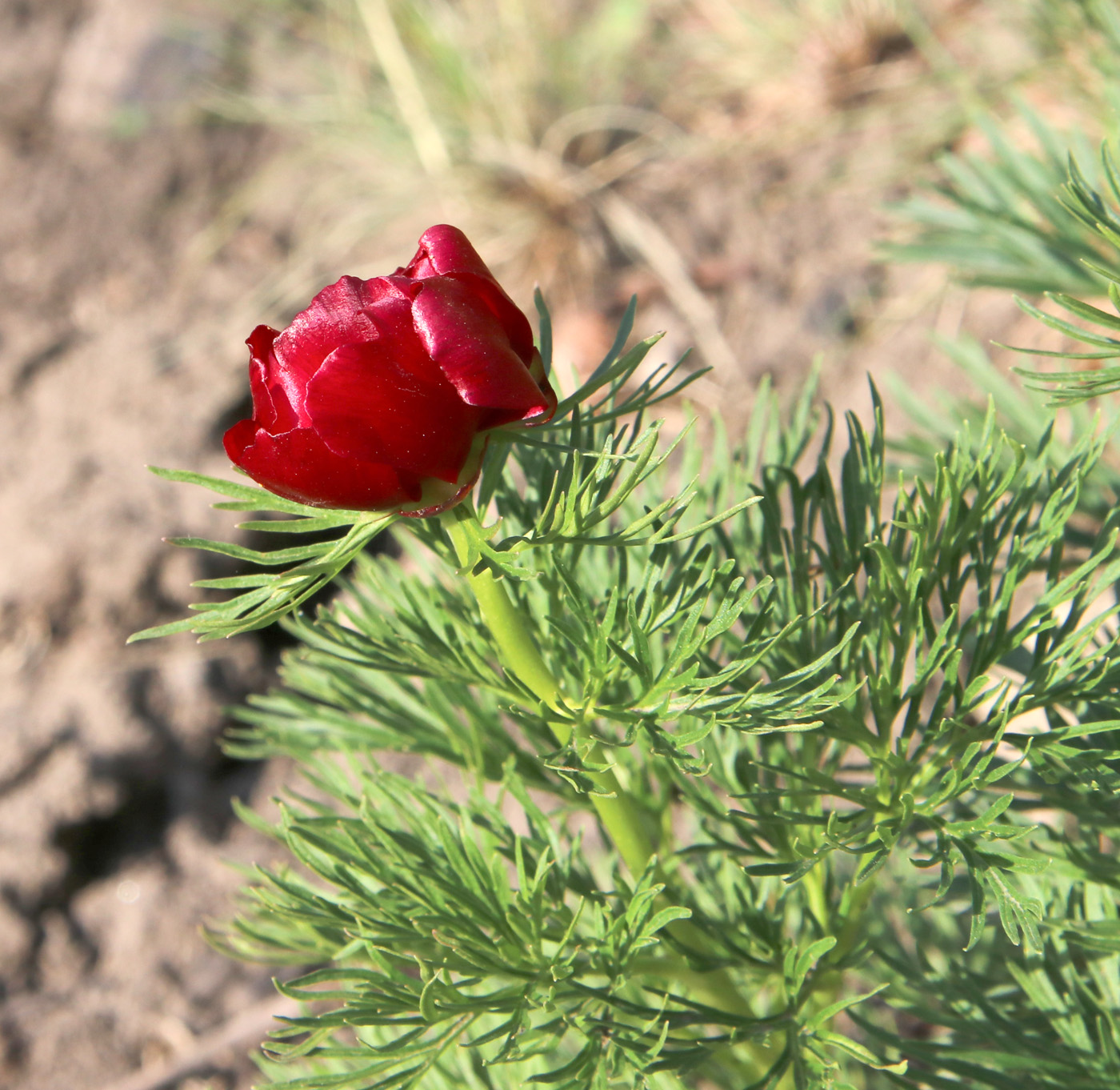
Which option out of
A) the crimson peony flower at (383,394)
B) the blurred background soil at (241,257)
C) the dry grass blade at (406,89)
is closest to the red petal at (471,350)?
the crimson peony flower at (383,394)

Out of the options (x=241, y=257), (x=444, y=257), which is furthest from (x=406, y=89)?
(x=444, y=257)

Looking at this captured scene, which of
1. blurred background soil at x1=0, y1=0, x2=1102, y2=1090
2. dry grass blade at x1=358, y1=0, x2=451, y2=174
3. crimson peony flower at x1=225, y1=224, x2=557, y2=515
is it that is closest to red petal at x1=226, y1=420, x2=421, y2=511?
crimson peony flower at x1=225, y1=224, x2=557, y2=515

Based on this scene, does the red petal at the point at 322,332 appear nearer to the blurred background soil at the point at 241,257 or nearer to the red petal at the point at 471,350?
the red petal at the point at 471,350

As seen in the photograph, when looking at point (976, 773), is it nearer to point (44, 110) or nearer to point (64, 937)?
point (64, 937)

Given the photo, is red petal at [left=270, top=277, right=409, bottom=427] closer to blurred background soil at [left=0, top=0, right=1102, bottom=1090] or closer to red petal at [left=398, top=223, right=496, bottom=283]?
red petal at [left=398, top=223, right=496, bottom=283]

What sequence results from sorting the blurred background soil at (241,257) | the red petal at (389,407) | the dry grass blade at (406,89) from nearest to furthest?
the red petal at (389,407)
the blurred background soil at (241,257)
the dry grass blade at (406,89)

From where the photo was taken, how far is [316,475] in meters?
0.40

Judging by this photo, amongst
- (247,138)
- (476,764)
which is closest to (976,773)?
(476,764)

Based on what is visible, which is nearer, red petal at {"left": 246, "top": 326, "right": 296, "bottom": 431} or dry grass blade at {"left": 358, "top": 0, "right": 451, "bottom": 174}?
red petal at {"left": 246, "top": 326, "right": 296, "bottom": 431}

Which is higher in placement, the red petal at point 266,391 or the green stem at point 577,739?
the red petal at point 266,391

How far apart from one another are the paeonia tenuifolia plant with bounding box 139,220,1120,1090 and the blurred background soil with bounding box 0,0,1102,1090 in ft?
2.47

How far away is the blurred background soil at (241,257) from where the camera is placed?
52.8 inches

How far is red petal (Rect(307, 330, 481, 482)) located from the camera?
40 centimetres

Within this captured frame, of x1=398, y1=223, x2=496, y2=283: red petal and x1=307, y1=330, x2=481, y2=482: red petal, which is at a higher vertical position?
x1=398, y1=223, x2=496, y2=283: red petal
